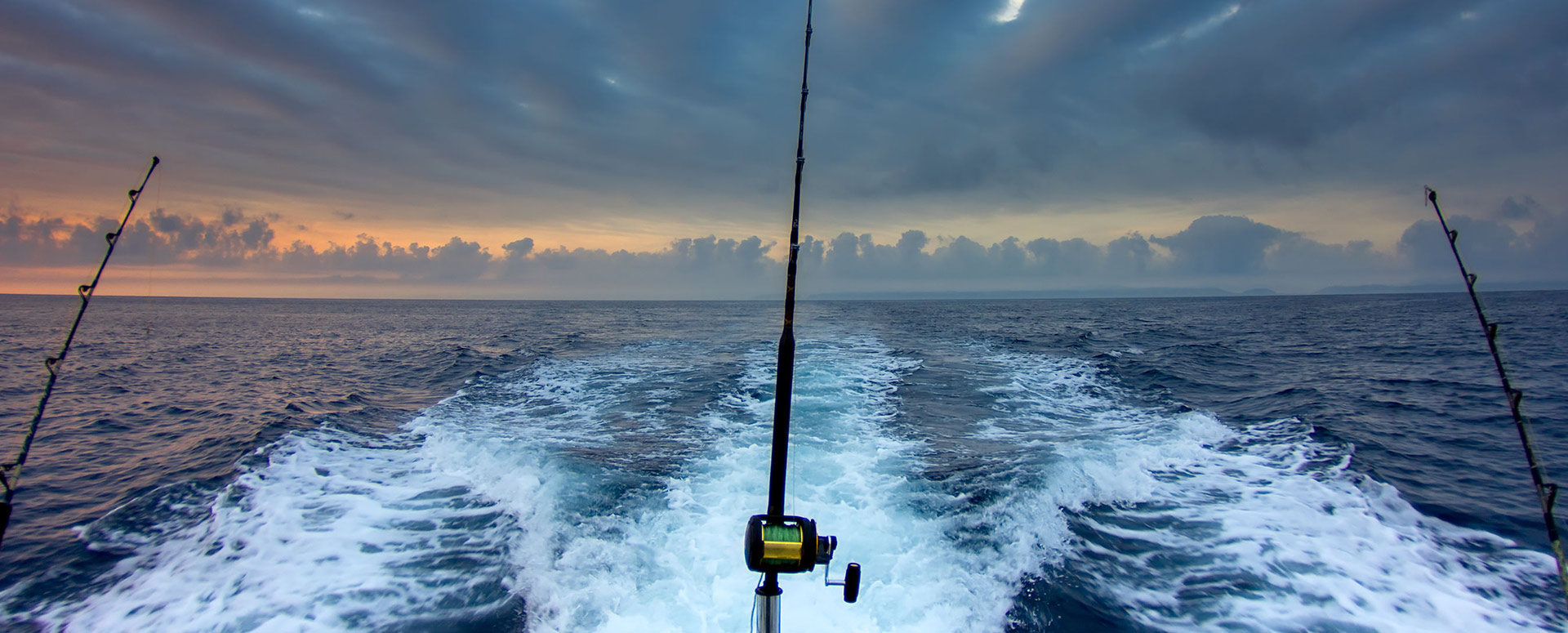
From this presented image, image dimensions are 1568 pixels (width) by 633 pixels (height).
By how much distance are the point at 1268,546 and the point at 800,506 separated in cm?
575

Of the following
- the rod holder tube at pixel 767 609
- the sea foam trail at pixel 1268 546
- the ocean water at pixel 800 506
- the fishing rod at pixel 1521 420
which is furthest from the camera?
the ocean water at pixel 800 506

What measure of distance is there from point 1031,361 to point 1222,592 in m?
18.5

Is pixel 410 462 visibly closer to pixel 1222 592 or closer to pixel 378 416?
pixel 378 416

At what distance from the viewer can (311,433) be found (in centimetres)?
1209

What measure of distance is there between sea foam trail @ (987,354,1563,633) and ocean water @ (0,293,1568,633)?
43 millimetres

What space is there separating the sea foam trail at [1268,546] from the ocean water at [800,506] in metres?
0.04

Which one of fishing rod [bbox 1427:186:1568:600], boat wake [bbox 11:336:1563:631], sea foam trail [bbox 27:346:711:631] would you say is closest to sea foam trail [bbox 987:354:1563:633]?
boat wake [bbox 11:336:1563:631]

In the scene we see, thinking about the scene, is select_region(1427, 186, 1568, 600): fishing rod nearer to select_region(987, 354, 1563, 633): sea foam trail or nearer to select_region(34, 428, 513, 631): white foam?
select_region(987, 354, 1563, 633): sea foam trail

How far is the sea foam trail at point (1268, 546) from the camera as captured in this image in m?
6.16

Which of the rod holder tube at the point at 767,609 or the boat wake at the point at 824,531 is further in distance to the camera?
the boat wake at the point at 824,531

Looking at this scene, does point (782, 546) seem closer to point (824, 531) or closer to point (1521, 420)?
point (1521, 420)

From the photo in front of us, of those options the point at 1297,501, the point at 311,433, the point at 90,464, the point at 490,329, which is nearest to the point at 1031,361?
the point at 1297,501

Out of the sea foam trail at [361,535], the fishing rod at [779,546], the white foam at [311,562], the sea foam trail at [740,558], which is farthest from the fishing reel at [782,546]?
the white foam at [311,562]

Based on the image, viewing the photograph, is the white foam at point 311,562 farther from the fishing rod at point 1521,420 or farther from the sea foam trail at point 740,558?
the fishing rod at point 1521,420
